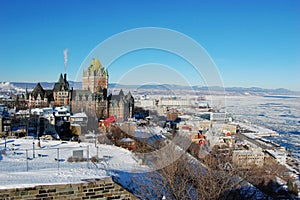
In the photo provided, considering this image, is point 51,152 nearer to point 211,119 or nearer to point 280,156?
point 280,156

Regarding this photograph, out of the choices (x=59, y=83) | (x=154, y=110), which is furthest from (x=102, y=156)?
(x=59, y=83)

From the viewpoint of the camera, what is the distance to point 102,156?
7.28 meters

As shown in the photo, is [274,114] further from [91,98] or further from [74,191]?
[74,191]

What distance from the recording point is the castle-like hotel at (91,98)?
23734 millimetres

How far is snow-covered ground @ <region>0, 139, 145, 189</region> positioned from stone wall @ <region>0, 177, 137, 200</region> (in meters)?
0.12

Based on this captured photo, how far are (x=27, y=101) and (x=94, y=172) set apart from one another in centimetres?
2913

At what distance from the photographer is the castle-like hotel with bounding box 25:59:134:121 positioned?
77.9 ft

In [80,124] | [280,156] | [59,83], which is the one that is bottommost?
[280,156]

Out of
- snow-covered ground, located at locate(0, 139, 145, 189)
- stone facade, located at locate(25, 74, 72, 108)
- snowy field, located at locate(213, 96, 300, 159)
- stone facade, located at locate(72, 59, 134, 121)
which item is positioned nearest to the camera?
snow-covered ground, located at locate(0, 139, 145, 189)

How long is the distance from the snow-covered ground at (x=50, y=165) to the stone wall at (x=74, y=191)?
12 centimetres

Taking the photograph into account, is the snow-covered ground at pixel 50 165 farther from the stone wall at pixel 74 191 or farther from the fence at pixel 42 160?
the stone wall at pixel 74 191

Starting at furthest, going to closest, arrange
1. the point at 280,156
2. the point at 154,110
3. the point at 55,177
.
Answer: the point at 154,110, the point at 280,156, the point at 55,177

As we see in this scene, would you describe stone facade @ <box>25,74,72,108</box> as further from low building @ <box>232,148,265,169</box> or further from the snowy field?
low building @ <box>232,148,265,169</box>

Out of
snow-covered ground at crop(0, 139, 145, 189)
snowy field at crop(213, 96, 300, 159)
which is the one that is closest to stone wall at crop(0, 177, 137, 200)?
snow-covered ground at crop(0, 139, 145, 189)
